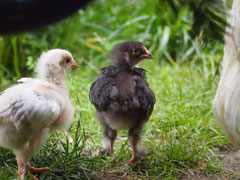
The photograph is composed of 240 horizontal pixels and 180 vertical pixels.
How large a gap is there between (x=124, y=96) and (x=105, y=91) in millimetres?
138

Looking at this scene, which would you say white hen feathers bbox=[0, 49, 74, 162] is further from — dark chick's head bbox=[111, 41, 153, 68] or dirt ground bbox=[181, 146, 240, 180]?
dirt ground bbox=[181, 146, 240, 180]

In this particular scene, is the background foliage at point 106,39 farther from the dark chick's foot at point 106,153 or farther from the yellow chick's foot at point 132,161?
the yellow chick's foot at point 132,161

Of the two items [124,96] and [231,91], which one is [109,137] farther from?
[231,91]

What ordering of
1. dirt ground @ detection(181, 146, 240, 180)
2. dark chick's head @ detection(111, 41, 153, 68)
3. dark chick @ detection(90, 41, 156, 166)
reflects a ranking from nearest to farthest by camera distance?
1. dark chick @ detection(90, 41, 156, 166)
2. dirt ground @ detection(181, 146, 240, 180)
3. dark chick's head @ detection(111, 41, 153, 68)

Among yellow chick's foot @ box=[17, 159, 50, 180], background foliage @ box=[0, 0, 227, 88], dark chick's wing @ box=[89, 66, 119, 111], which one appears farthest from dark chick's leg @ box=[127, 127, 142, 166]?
background foliage @ box=[0, 0, 227, 88]

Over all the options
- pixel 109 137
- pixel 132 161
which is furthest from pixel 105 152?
pixel 132 161

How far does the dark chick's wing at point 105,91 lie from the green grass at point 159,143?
0.75ft

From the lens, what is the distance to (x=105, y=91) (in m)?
2.38

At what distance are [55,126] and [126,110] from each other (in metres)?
0.47

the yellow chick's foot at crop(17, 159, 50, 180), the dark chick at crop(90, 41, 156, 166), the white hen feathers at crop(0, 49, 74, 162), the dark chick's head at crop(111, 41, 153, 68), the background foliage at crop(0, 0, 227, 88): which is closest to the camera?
the white hen feathers at crop(0, 49, 74, 162)

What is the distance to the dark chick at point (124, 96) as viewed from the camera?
7.67 ft

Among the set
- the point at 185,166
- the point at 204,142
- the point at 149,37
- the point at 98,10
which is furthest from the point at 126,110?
the point at 98,10

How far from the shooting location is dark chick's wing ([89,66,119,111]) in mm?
2350

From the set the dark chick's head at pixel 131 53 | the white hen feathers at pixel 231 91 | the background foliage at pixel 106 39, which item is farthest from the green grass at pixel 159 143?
the background foliage at pixel 106 39
